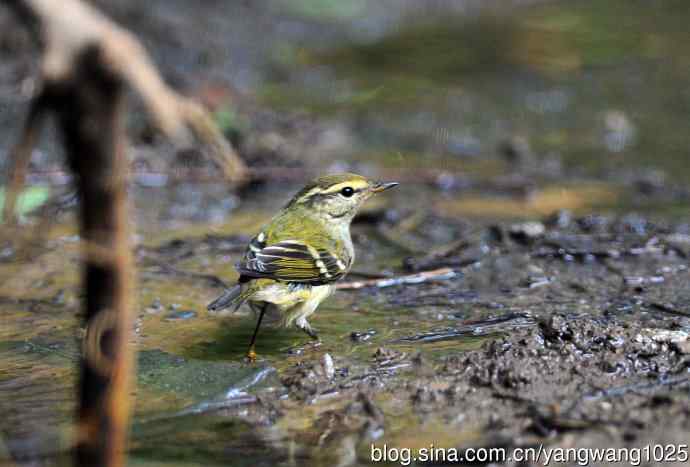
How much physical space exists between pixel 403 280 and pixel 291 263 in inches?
33.7

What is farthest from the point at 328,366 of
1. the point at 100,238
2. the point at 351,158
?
the point at 351,158

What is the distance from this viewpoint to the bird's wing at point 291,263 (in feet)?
14.9

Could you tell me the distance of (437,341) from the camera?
427 centimetres

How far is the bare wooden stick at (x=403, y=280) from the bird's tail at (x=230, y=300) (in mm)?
886

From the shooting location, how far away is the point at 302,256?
483 centimetres

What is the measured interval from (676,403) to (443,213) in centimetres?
366

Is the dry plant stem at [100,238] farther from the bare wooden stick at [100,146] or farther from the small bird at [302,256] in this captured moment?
the small bird at [302,256]

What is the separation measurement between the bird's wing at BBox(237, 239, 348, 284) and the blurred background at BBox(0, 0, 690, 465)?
0.87 feet

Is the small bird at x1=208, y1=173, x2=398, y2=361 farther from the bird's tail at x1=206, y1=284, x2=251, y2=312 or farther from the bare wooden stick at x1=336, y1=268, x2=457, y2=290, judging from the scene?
the bare wooden stick at x1=336, y1=268, x2=457, y2=290

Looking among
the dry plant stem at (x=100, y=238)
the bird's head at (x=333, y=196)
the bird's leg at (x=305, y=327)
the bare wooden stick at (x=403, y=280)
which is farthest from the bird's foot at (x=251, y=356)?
the dry plant stem at (x=100, y=238)

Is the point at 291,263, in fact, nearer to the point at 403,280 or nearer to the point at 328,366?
the point at 403,280

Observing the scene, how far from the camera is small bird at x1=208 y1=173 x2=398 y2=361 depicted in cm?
451

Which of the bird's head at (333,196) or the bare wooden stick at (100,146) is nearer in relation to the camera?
the bare wooden stick at (100,146)

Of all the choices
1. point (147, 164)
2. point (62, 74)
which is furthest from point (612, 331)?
point (147, 164)
